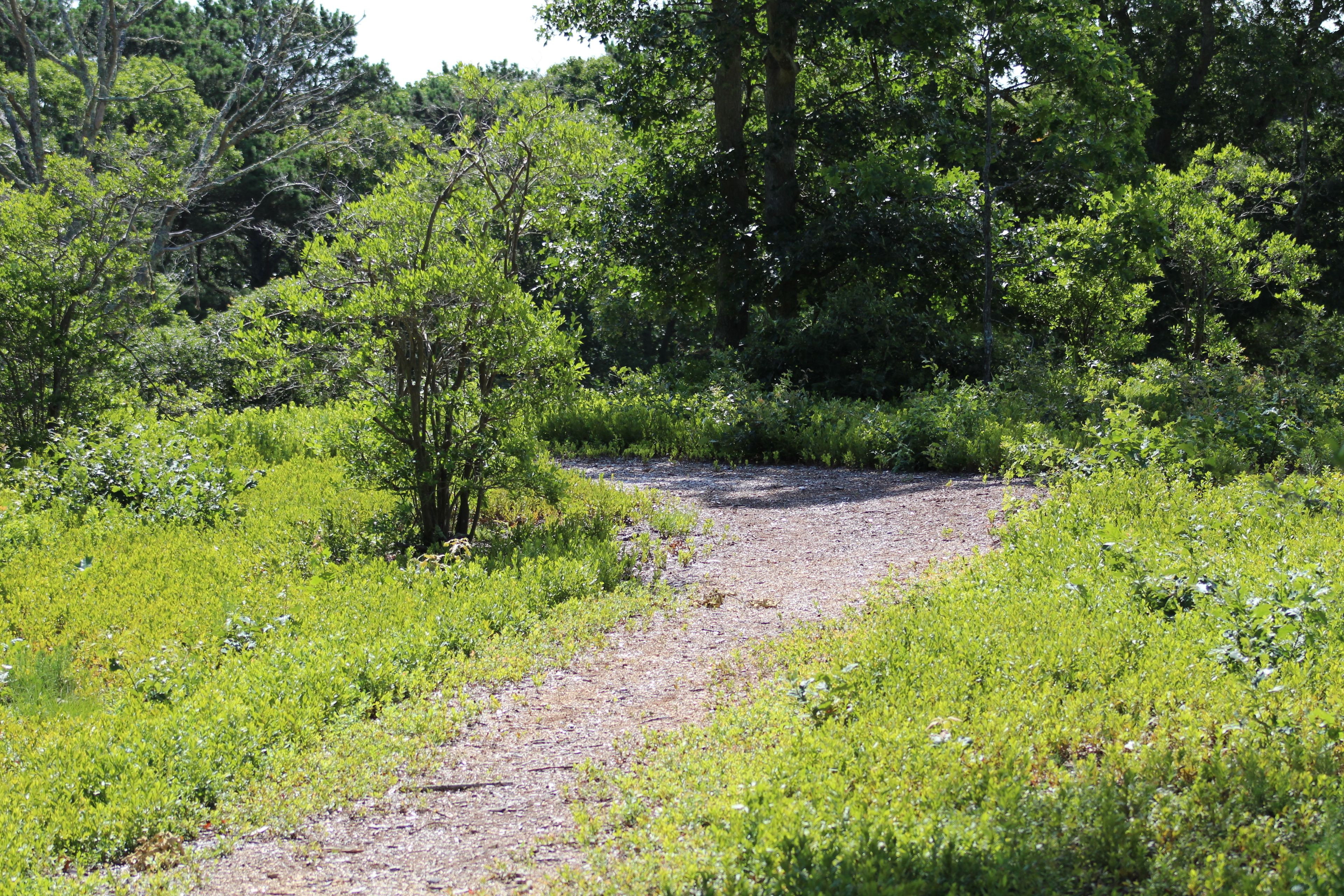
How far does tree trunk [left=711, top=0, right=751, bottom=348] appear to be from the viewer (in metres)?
15.6

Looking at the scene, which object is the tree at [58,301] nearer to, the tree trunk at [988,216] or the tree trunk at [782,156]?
the tree trunk at [782,156]

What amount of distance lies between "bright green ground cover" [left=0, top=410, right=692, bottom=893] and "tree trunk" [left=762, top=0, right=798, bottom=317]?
23.6 feet

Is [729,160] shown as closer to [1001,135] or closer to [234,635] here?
[1001,135]

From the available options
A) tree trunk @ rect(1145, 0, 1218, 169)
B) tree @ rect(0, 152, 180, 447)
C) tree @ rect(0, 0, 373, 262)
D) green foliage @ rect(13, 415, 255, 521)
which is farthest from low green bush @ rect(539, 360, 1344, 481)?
tree trunk @ rect(1145, 0, 1218, 169)

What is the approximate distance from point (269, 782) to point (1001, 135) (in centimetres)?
1352

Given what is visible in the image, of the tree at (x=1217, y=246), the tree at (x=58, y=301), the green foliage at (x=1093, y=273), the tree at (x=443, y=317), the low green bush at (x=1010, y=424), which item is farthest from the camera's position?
the tree at (x=1217, y=246)

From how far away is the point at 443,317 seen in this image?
6.96m

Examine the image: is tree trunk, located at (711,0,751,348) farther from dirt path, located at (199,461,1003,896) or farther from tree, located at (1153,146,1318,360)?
dirt path, located at (199,461,1003,896)

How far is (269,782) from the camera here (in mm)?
4047

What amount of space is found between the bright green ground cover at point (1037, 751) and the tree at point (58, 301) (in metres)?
8.51

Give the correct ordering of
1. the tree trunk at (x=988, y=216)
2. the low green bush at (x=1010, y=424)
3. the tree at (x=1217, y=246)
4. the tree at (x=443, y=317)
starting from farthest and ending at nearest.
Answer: the tree at (x=1217, y=246) → the tree trunk at (x=988, y=216) → the low green bush at (x=1010, y=424) → the tree at (x=443, y=317)

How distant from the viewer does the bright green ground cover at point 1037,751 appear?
2957 millimetres

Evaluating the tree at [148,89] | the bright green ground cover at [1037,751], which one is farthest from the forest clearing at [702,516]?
the tree at [148,89]

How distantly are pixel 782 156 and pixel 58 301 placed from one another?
9.78m
